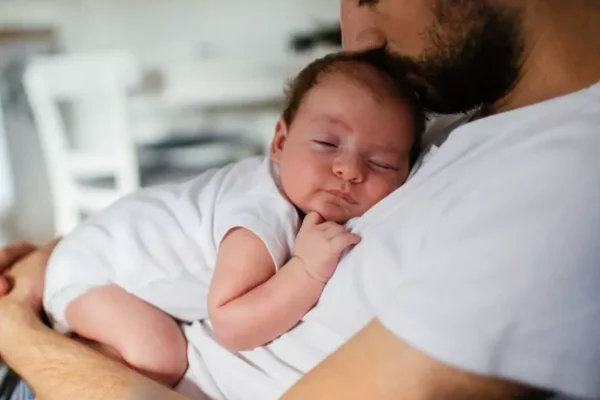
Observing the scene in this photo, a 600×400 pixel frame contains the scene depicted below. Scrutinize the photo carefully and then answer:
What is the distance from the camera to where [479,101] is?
29.0 inches

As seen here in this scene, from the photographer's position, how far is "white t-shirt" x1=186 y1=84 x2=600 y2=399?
1.59 ft

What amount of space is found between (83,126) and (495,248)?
814 mm

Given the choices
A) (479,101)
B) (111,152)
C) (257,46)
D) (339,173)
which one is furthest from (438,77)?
(111,152)

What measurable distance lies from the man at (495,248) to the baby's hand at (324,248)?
0.04 ft

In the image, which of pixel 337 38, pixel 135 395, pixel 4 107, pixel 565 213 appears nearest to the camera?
pixel 565 213

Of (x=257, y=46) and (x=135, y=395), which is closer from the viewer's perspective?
(x=135, y=395)

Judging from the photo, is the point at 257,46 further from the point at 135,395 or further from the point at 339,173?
the point at 135,395

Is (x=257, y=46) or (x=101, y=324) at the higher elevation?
(x=257, y=46)

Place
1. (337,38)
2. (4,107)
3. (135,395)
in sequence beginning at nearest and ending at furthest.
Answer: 1. (135,395)
2. (337,38)
3. (4,107)

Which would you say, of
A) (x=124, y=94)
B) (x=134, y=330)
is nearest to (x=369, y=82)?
(x=134, y=330)

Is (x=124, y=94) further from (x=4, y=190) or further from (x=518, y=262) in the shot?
(x=518, y=262)

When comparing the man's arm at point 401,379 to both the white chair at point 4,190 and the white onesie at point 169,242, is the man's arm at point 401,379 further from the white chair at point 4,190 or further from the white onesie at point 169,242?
the white chair at point 4,190

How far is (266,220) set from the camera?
72cm

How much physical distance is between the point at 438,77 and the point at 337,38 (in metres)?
0.28
